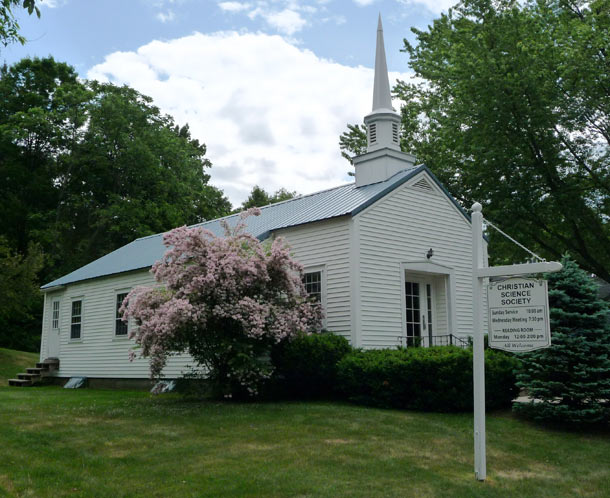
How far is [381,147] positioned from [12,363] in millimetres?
18012

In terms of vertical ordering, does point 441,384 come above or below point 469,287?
below

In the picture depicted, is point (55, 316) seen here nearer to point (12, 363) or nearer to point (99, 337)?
point (99, 337)

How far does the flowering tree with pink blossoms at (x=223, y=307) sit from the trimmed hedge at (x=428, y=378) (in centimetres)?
156

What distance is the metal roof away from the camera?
45.1ft

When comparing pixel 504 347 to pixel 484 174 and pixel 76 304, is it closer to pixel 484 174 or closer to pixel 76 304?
pixel 484 174


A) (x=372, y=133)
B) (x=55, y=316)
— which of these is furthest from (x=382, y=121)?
(x=55, y=316)

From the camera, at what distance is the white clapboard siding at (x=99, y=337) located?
17812mm

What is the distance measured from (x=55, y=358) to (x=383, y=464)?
17.1 m

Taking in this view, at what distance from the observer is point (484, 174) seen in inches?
797

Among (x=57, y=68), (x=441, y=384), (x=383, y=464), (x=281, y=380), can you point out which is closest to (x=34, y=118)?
(x=57, y=68)

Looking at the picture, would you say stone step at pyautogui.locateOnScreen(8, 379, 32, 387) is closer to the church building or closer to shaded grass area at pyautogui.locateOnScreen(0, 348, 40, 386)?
shaded grass area at pyautogui.locateOnScreen(0, 348, 40, 386)

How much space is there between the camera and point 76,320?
67.6 feet

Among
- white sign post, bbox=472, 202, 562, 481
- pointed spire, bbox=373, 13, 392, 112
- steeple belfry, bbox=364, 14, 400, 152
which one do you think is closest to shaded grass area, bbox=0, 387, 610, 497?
white sign post, bbox=472, 202, 562, 481

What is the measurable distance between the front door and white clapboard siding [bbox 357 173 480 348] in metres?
0.25
